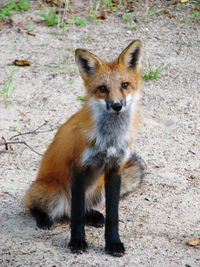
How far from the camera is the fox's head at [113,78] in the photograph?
5.02 m

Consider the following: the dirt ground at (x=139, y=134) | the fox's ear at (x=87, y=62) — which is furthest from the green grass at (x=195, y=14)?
the fox's ear at (x=87, y=62)

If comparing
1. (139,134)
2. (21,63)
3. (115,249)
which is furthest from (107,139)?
(21,63)

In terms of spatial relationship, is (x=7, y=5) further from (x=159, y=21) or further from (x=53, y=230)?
(x=53, y=230)

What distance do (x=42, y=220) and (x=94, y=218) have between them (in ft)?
1.53

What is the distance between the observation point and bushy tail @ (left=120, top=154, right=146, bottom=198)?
619 centimetres

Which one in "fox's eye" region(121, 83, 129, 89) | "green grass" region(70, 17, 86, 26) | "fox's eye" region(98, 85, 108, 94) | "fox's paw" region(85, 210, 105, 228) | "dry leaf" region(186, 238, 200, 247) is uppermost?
"fox's eye" region(121, 83, 129, 89)

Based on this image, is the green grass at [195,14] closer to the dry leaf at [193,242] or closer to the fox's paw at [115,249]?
the dry leaf at [193,242]

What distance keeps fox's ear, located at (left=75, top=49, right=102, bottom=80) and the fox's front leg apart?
0.80 m

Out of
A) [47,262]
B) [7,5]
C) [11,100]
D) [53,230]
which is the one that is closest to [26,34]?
[7,5]

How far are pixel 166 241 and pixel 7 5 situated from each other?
597cm

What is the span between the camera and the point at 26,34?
9.64 m

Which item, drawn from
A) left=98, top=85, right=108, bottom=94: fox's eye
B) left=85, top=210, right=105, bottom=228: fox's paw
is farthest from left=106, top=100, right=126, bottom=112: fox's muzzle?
left=85, top=210, right=105, bottom=228: fox's paw

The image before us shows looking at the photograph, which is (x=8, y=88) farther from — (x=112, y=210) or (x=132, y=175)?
(x=112, y=210)

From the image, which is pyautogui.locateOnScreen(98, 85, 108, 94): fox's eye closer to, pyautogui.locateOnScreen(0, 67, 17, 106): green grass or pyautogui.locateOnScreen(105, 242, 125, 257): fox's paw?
pyautogui.locateOnScreen(105, 242, 125, 257): fox's paw
